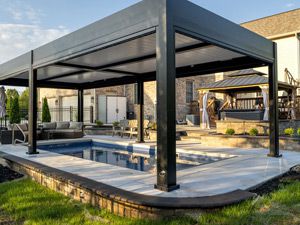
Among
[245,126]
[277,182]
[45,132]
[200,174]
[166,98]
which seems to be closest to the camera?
[166,98]

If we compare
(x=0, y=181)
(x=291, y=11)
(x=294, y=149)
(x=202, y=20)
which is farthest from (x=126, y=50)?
(x=291, y=11)

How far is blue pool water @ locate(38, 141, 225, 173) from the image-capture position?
6.92 metres

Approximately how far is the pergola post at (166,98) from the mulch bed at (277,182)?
1.39 m

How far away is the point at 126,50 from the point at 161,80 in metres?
2.66

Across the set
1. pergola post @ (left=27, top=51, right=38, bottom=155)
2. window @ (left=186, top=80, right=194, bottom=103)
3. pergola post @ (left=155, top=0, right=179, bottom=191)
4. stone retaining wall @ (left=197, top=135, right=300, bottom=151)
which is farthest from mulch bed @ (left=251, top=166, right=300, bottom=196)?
window @ (left=186, top=80, right=194, bottom=103)

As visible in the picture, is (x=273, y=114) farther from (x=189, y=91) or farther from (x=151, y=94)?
(x=189, y=91)

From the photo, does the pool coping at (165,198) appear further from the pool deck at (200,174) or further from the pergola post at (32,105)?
the pergola post at (32,105)

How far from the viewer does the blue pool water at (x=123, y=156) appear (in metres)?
6.92

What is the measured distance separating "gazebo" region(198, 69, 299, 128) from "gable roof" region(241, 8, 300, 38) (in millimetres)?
4986

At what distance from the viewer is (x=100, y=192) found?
374cm

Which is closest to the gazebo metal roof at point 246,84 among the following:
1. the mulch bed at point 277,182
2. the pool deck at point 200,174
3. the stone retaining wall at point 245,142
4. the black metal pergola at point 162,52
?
the stone retaining wall at point 245,142

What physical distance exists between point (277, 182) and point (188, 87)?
53.9 ft

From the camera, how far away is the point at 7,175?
5.98 m

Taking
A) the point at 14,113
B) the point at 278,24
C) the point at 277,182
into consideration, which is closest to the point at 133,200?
the point at 277,182
